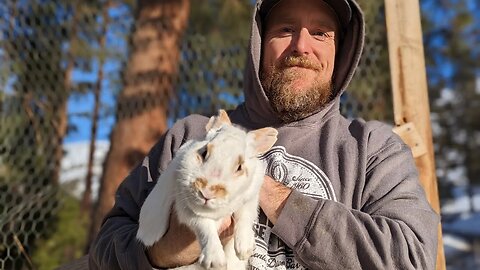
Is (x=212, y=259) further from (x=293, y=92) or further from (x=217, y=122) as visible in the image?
(x=293, y=92)

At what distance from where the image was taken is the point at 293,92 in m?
2.65

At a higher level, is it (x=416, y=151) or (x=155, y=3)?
(x=155, y=3)

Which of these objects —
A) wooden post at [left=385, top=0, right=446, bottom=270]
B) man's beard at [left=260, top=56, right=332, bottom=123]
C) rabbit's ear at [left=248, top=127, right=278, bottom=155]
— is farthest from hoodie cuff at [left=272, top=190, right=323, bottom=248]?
wooden post at [left=385, top=0, right=446, bottom=270]

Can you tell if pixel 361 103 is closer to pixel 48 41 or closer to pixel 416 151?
pixel 416 151

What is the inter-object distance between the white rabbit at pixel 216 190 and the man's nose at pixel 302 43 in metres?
0.68

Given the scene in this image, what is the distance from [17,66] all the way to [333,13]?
2.20 m

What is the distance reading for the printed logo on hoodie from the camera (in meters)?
2.23

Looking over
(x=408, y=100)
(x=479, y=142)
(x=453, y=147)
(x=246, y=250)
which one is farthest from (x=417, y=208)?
(x=479, y=142)

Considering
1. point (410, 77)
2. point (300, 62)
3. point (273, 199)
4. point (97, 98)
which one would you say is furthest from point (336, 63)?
point (97, 98)

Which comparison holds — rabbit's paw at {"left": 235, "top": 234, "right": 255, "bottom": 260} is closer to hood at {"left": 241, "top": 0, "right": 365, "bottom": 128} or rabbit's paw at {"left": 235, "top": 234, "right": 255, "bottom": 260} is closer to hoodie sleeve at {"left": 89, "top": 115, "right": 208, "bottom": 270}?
hoodie sleeve at {"left": 89, "top": 115, "right": 208, "bottom": 270}

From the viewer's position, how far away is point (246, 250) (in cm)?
196

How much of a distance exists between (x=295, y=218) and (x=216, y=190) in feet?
1.49

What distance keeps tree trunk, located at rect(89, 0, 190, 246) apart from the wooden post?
1910 millimetres

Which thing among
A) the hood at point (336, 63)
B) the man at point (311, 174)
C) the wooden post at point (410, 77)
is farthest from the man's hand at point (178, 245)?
the wooden post at point (410, 77)
